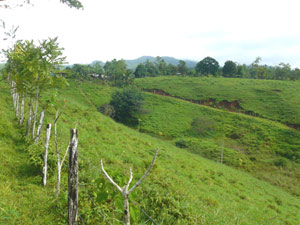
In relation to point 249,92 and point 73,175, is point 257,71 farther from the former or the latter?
point 73,175

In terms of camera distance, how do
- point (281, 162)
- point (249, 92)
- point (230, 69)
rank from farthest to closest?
point (230, 69), point (249, 92), point (281, 162)

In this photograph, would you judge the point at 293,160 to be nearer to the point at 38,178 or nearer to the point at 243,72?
the point at 38,178

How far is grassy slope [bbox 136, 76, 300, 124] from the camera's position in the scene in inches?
1694

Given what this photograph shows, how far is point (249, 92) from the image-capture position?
175 ft

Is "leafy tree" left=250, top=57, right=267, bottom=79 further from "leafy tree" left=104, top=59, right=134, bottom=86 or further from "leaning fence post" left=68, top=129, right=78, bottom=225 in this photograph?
"leaning fence post" left=68, top=129, right=78, bottom=225

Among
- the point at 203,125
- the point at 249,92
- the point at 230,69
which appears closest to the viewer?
the point at 203,125

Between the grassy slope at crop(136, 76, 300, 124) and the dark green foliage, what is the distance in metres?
17.3

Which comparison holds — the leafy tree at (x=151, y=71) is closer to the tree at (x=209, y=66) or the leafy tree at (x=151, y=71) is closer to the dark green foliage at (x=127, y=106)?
the tree at (x=209, y=66)

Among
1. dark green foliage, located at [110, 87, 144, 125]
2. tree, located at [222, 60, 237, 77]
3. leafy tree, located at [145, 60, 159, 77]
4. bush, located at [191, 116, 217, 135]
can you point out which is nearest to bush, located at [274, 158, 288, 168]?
bush, located at [191, 116, 217, 135]

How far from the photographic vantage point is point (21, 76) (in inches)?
354

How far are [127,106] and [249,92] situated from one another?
33.6 m

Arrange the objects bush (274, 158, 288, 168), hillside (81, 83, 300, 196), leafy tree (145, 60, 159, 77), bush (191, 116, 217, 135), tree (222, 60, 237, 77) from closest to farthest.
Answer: hillside (81, 83, 300, 196) → bush (274, 158, 288, 168) → bush (191, 116, 217, 135) → tree (222, 60, 237, 77) → leafy tree (145, 60, 159, 77)

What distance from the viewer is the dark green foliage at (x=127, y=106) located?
41.1 m

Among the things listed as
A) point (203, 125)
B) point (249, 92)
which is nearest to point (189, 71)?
point (249, 92)
